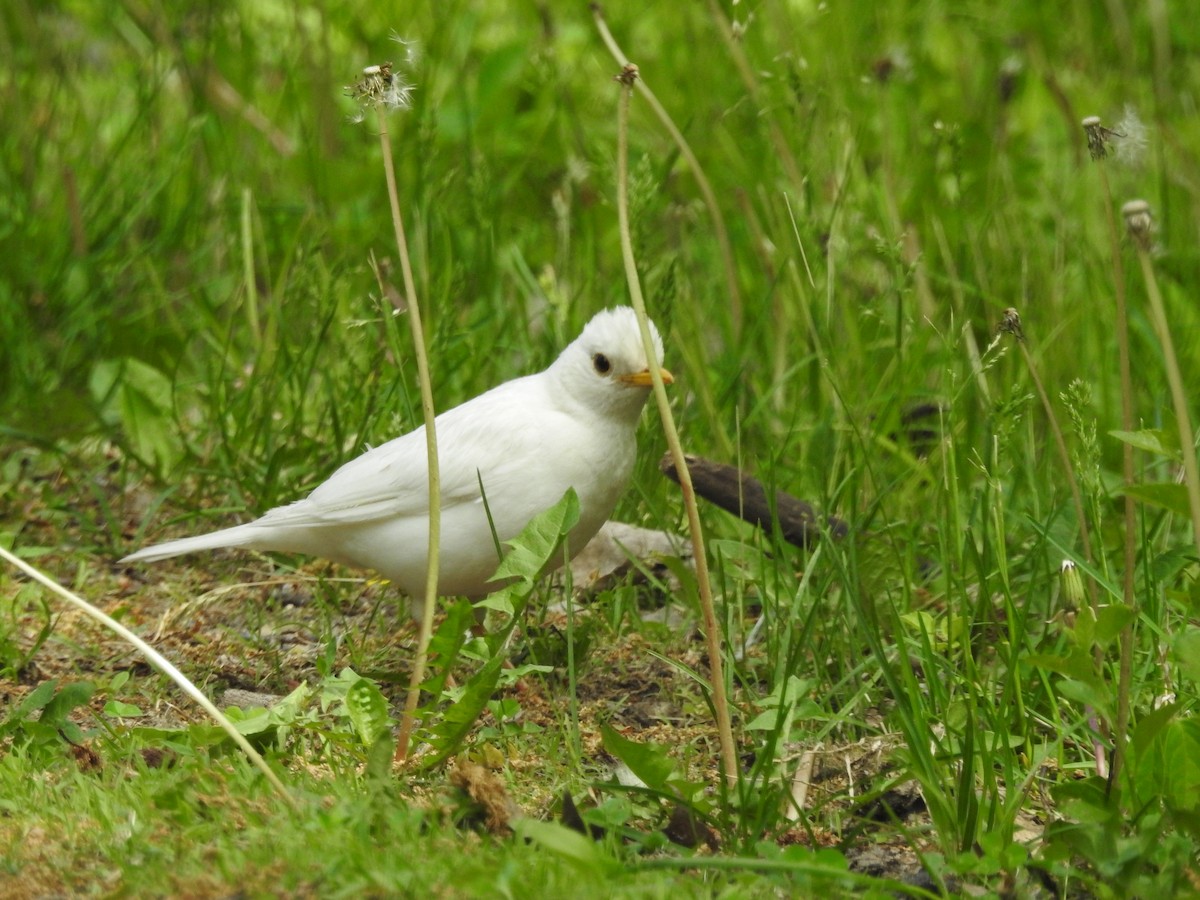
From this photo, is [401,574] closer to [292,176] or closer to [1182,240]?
[292,176]

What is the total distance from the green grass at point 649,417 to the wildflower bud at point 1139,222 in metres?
0.53

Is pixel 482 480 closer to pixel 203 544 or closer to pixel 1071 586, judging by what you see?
pixel 203 544

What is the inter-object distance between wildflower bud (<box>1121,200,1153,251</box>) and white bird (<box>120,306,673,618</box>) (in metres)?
1.60

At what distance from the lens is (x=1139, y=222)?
6.11 ft

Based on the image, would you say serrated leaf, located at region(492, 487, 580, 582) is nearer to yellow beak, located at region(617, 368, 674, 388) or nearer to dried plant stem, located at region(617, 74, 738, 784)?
dried plant stem, located at region(617, 74, 738, 784)

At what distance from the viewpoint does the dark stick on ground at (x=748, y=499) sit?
11.6 ft

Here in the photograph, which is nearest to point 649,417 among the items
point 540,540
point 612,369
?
point 612,369

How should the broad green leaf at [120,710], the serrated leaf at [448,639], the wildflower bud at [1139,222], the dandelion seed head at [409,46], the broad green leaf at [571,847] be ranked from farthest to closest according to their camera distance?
1. the broad green leaf at [120,710]
2. the serrated leaf at [448,639]
3. the dandelion seed head at [409,46]
4. the broad green leaf at [571,847]
5. the wildflower bud at [1139,222]

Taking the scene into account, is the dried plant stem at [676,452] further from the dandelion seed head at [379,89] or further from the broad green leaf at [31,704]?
the broad green leaf at [31,704]

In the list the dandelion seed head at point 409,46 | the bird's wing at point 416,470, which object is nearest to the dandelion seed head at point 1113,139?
the dandelion seed head at point 409,46

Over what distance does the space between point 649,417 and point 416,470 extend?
0.77 meters

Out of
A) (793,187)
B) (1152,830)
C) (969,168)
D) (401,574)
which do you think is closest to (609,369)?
(401,574)

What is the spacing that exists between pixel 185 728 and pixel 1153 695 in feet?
6.09

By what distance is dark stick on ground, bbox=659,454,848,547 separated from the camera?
3525 millimetres
